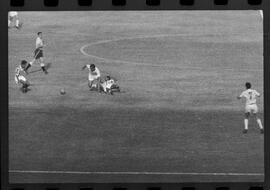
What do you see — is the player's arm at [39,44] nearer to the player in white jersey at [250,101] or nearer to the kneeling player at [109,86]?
the kneeling player at [109,86]

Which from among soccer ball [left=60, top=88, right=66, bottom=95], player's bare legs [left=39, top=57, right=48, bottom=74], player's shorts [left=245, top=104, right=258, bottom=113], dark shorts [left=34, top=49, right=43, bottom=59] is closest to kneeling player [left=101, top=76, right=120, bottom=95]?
soccer ball [left=60, top=88, right=66, bottom=95]

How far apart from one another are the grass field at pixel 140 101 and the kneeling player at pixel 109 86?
87 millimetres

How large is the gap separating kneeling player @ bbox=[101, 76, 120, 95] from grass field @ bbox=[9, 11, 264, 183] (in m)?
0.09

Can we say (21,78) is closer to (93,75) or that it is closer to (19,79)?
(19,79)

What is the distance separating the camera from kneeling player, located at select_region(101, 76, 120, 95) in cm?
2412

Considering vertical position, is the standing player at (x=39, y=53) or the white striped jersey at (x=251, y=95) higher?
the standing player at (x=39, y=53)

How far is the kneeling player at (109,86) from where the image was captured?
24.1 m

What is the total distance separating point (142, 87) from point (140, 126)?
530mm

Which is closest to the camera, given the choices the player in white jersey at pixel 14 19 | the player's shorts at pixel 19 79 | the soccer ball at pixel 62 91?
the player in white jersey at pixel 14 19

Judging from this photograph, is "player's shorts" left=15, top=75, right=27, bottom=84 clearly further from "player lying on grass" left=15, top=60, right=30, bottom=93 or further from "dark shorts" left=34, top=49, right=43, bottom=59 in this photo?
"dark shorts" left=34, top=49, right=43, bottom=59

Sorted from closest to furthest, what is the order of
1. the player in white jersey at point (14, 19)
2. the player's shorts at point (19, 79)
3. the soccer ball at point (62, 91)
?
1. the player in white jersey at point (14, 19)
2. the player's shorts at point (19, 79)
3. the soccer ball at point (62, 91)

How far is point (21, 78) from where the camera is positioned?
2397 cm

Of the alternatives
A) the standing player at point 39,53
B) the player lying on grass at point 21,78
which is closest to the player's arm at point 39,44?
the standing player at point 39,53

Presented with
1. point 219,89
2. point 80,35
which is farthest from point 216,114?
point 80,35
